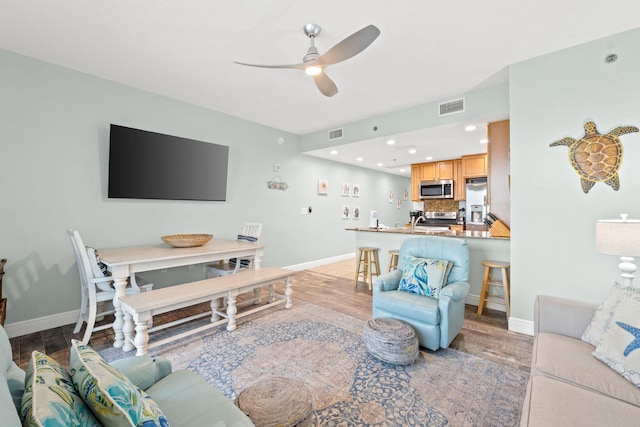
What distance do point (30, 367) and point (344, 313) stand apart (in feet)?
9.24

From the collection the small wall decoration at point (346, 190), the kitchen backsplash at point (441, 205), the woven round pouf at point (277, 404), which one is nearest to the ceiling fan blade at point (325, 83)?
the woven round pouf at point (277, 404)

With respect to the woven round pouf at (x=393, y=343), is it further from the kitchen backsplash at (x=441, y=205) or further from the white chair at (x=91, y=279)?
the kitchen backsplash at (x=441, y=205)

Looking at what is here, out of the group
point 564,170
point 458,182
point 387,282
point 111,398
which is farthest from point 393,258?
point 111,398

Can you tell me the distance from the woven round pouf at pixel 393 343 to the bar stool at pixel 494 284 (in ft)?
5.00

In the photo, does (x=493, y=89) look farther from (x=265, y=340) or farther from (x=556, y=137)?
(x=265, y=340)

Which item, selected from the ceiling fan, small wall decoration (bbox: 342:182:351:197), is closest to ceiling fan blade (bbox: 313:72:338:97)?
the ceiling fan

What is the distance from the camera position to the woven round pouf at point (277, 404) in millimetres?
1173

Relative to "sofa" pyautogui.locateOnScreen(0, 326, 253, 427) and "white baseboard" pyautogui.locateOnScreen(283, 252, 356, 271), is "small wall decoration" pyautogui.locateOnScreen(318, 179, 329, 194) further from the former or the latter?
"sofa" pyautogui.locateOnScreen(0, 326, 253, 427)

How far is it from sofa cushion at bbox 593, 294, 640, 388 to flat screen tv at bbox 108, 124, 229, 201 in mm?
4255

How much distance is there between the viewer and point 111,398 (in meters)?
0.74

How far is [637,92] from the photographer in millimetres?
2330

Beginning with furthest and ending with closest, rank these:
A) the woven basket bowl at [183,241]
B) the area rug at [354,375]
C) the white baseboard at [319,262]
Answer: the white baseboard at [319,262]
the woven basket bowl at [183,241]
the area rug at [354,375]

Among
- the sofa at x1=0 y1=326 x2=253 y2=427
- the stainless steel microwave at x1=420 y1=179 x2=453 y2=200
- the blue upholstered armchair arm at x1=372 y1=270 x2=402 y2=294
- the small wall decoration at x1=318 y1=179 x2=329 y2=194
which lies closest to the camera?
the sofa at x1=0 y1=326 x2=253 y2=427

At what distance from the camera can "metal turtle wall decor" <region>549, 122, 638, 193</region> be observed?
7.89 ft
